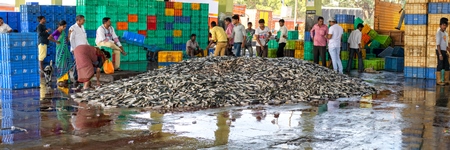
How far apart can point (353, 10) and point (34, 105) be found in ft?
125

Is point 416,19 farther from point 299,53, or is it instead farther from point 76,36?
point 76,36

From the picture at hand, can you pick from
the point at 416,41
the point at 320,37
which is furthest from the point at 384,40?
the point at 320,37

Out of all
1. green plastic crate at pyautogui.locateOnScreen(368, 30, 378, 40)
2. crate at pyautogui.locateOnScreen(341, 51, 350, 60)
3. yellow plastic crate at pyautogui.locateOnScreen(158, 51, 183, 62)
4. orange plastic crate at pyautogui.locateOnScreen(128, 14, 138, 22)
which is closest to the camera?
yellow plastic crate at pyautogui.locateOnScreen(158, 51, 183, 62)

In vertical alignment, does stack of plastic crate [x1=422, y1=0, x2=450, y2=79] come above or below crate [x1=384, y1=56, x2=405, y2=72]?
above

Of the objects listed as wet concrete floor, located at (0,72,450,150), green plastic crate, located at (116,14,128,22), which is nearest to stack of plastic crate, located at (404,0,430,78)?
wet concrete floor, located at (0,72,450,150)

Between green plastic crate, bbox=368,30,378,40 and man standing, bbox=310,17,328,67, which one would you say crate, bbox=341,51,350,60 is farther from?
green plastic crate, bbox=368,30,378,40

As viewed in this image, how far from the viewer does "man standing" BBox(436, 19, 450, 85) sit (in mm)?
15930

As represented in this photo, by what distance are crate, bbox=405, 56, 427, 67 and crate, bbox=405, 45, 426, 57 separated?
0.14m

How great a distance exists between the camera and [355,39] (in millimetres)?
20250

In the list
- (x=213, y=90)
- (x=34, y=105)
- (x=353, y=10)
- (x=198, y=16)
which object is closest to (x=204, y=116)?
(x=213, y=90)

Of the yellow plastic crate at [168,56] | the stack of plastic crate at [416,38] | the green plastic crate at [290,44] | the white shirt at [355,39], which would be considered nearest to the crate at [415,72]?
the stack of plastic crate at [416,38]

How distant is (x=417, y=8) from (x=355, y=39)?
287 centimetres

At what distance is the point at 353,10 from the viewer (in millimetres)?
45750

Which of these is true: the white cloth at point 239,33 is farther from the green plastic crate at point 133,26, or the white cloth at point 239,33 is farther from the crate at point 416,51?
the green plastic crate at point 133,26
